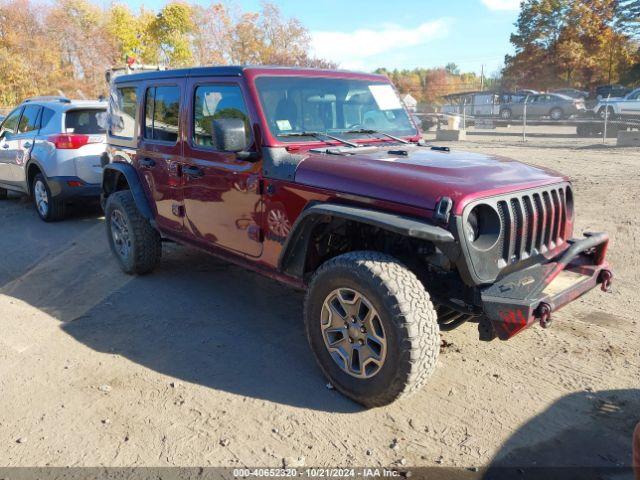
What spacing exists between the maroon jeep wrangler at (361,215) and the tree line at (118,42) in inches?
1296

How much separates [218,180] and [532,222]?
7.48 feet

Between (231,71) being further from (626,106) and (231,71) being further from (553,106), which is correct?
(553,106)

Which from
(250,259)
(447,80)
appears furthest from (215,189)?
(447,80)

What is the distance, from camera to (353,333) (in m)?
3.12

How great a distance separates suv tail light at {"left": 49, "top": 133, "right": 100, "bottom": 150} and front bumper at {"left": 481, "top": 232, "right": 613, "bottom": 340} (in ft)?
21.5

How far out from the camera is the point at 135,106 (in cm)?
520

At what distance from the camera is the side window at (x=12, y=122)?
8.72 m

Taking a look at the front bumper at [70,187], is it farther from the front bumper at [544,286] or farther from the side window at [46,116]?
the front bumper at [544,286]

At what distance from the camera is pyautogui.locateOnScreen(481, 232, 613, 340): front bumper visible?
278cm

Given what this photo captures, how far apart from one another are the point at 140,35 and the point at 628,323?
131 feet

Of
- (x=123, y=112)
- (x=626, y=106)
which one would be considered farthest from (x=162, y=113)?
(x=626, y=106)

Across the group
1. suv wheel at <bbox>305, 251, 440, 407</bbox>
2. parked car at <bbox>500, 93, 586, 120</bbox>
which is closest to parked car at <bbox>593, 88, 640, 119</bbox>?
parked car at <bbox>500, 93, 586, 120</bbox>

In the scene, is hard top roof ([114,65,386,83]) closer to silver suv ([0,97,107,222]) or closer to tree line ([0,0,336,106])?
silver suv ([0,97,107,222])

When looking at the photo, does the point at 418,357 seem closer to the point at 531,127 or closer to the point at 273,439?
the point at 273,439
